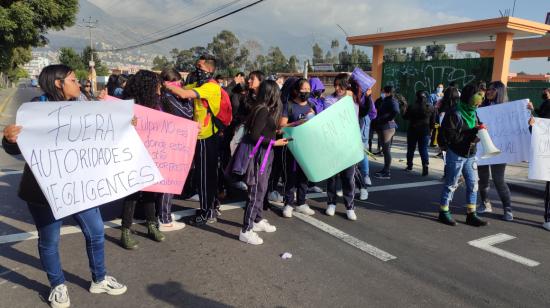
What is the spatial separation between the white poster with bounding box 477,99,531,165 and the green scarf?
476 mm

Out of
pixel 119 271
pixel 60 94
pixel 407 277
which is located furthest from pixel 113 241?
pixel 407 277

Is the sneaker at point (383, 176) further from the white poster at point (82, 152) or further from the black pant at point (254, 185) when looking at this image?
the white poster at point (82, 152)

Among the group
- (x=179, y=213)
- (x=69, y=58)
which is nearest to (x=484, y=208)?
(x=179, y=213)

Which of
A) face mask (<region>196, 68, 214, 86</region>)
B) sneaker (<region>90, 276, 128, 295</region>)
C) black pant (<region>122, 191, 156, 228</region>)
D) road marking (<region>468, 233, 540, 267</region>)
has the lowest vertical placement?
road marking (<region>468, 233, 540, 267</region>)

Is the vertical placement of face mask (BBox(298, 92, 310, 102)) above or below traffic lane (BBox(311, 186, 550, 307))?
above

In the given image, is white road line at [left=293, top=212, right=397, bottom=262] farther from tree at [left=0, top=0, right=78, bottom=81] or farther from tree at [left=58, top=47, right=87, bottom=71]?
tree at [left=58, top=47, right=87, bottom=71]

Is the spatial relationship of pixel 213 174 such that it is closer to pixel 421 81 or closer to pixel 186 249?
pixel 186 249

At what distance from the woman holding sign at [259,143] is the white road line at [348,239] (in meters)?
0.91

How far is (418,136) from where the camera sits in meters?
8.00

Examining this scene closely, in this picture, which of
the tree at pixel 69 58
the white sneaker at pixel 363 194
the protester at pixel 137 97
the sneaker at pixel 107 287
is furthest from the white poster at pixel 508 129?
the tree at pixel 69 58

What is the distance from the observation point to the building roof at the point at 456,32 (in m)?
11.2

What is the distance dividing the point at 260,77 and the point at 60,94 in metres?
2.80

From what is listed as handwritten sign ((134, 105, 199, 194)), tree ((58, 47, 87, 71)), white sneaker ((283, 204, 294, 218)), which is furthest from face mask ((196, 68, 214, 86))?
tree ((58, 47, 87, 71))

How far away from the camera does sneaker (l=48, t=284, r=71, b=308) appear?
2.84 meters
